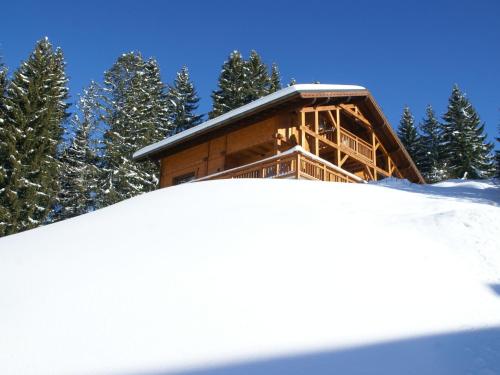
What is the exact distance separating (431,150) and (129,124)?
23.6m

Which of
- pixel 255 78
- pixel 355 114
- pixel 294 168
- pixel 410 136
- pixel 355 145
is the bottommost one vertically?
pixel 294 168

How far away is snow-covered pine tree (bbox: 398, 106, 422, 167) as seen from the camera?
3442 centimetres

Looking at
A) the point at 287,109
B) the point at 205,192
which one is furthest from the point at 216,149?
the point at 205,192

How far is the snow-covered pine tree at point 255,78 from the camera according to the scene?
1286 inches

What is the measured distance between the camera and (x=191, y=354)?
3.30 meters

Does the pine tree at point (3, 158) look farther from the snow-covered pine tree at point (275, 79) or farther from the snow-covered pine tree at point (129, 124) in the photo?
the snow-covered pine tree at point (275, 79)

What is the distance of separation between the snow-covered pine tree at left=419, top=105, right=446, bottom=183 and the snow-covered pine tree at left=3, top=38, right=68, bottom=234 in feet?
82.2

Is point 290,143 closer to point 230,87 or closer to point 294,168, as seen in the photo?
point 294,168

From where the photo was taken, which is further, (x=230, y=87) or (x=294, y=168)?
(x=230, y=87)

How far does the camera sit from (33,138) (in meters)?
23.3

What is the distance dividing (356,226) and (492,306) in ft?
7.70

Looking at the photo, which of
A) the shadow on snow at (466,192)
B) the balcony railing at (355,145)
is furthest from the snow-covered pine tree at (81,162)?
the shadow on snow at (466,192)

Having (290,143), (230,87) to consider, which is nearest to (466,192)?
(290,143)

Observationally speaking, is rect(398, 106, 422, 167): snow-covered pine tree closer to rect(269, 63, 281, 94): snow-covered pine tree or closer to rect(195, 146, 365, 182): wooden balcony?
rect(269, 63, 281, 94): snow-covered pine tree
